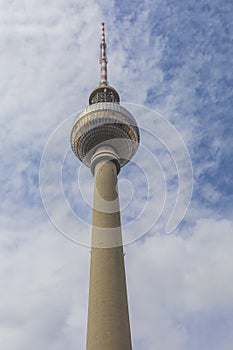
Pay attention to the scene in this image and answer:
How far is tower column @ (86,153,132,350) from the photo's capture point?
4566cm

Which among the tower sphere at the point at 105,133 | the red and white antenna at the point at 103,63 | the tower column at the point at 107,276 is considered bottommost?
the tower column at the point at 107,276

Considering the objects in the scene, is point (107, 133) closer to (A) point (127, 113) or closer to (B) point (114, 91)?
(A) point (127, 113)

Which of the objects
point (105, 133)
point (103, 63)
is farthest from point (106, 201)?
point (103, 63)

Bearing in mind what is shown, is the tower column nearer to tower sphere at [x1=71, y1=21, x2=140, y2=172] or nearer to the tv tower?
the tv tower

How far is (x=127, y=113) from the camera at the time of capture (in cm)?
7138

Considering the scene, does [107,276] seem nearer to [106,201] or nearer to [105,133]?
[106,201]

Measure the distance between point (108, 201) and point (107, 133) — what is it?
14.3 metres

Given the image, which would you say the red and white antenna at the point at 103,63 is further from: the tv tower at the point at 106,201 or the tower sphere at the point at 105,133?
the tower sphere at the point at 105,133

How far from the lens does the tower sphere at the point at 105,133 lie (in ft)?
223

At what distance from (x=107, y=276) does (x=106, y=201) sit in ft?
37.5

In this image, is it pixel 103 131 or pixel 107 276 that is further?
pixel 103 131

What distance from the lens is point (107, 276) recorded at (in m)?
49.9

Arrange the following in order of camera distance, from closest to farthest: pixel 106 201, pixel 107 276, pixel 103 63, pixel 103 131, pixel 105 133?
pixel 107 276 < pixel 106 201 < pixel 103 131 < pixel 105 133 < pixel 103 63

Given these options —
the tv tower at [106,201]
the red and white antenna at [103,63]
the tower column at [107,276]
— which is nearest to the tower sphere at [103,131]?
the tv tower at [106,201]
